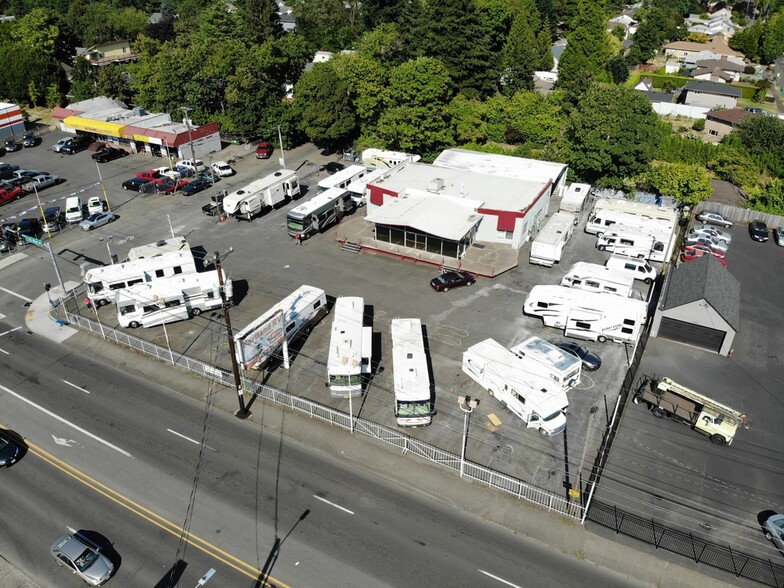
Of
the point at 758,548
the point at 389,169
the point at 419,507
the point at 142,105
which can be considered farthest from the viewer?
the point at 142,105

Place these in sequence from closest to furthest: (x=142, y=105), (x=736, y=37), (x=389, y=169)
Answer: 1. (x=389, y=169)
2. (x=142, y=105)
3. (x=736, y=37)

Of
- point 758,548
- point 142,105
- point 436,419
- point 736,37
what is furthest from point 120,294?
point 736,37

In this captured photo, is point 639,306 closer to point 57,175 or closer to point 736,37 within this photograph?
point 57,175

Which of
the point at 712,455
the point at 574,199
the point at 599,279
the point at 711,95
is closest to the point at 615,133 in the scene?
the point at 574,199

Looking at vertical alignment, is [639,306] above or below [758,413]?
above

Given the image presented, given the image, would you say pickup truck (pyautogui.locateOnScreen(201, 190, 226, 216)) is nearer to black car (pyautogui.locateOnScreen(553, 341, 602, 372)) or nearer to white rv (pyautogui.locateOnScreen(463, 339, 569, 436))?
white rv (pyautogui.locateOnScreen(463, 339, 569, 436))

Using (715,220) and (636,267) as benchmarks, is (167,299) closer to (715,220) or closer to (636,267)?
(636,267)

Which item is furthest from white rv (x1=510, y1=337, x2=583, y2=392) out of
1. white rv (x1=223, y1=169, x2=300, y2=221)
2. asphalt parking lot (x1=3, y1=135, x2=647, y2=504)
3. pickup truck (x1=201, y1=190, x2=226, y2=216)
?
pickup truck (x1=201, y1=190, x2=226, y2=216)
